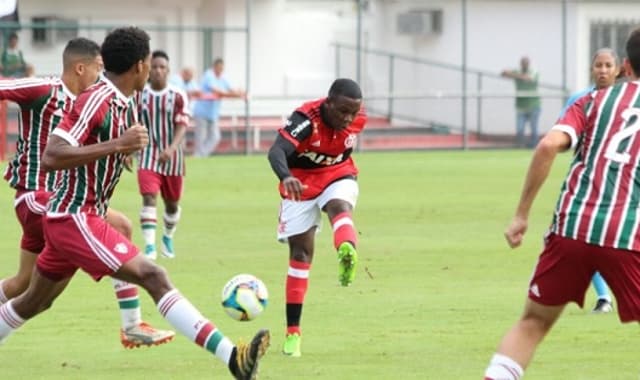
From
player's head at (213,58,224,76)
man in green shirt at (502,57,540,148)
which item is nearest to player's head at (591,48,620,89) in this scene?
player's head at (213,58,224,76)

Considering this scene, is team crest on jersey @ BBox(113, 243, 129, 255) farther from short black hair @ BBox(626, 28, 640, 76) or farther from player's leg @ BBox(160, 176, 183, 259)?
player's leg @ BBox(160, 176, 183, 259)

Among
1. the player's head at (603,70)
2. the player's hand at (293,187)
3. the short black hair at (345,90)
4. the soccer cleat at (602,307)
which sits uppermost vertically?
the player's head at (603,70)

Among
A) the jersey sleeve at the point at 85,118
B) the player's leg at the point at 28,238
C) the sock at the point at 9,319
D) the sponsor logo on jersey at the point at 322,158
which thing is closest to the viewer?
the jersey sleeve at the point at 85,118

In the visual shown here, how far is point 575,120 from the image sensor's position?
807 cm

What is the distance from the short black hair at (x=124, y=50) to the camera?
9453mm

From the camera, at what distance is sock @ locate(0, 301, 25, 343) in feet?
32.3

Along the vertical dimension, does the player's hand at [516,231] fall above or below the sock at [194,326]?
above

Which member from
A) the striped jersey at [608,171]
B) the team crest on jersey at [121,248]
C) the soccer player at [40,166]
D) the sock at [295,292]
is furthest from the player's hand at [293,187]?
the striped jersey at [608,171]

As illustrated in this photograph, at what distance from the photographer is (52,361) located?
10977 mm

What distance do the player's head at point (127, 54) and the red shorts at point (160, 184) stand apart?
323 inches

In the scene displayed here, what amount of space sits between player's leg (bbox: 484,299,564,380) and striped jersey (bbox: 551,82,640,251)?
0.45 m

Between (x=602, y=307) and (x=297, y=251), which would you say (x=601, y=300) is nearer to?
(x=602, y=307)

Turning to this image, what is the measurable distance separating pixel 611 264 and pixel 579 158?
1.82 feet

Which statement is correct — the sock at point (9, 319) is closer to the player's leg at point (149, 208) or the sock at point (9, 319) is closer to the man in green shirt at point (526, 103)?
the player's leg at point (149, 208)
